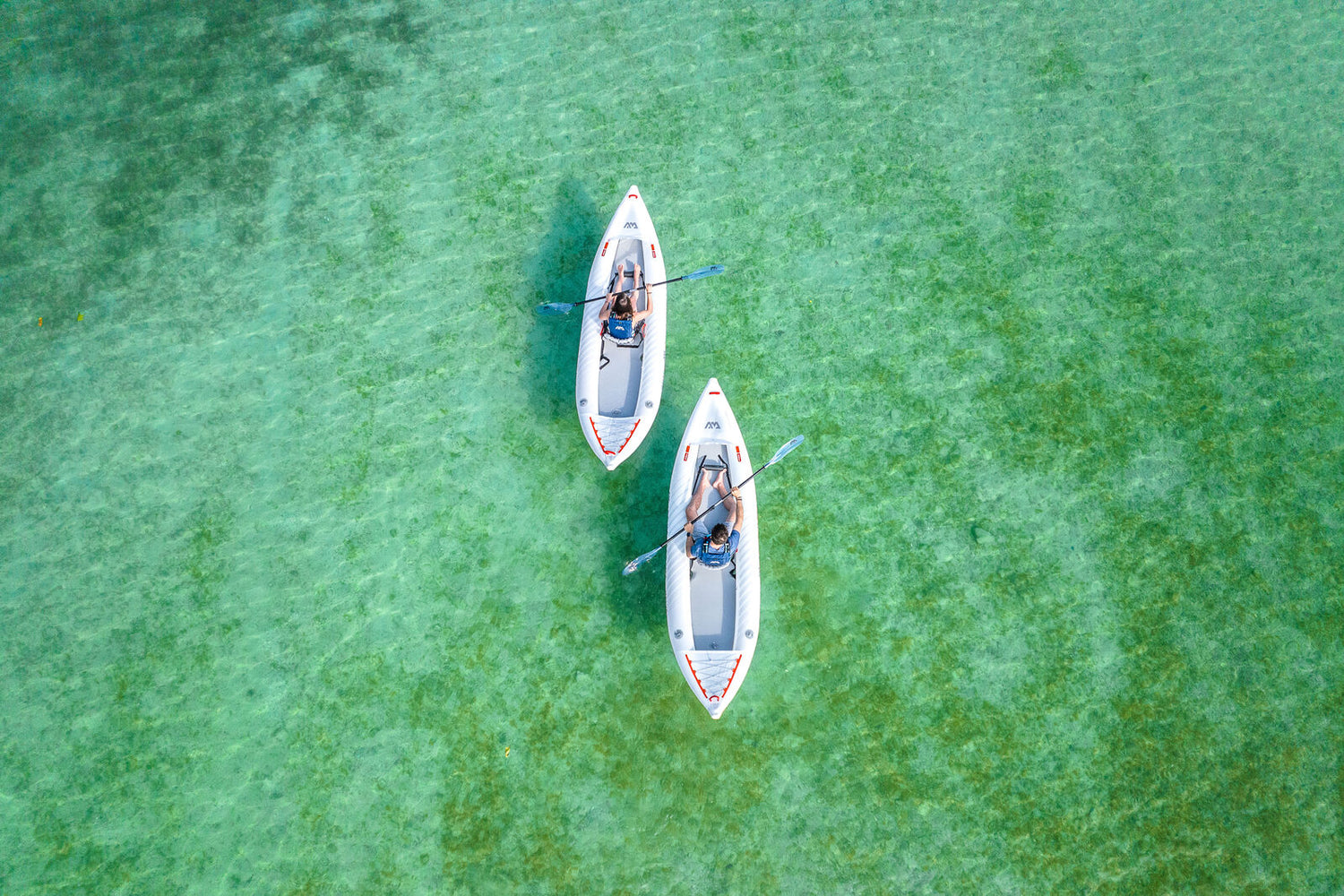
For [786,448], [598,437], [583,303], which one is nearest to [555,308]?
[583,303]

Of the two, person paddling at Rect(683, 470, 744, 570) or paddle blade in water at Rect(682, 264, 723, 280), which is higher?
A: paddle blade in water at Rect(682, 264, 723, 280)

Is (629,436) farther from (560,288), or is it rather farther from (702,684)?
(702,684)

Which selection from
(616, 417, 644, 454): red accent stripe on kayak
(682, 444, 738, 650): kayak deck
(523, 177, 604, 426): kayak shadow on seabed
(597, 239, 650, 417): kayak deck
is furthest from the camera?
(523, 177, 604, 426): kayak shadow on seabed

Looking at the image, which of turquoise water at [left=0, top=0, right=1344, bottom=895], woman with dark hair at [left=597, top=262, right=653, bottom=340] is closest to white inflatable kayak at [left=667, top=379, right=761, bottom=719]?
turquoise water at [left=0, top=0, right=1344, bottom=895]

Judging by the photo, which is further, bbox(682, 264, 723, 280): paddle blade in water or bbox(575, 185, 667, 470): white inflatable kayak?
bbox(682, 264, 723, 280): paddle blade in water

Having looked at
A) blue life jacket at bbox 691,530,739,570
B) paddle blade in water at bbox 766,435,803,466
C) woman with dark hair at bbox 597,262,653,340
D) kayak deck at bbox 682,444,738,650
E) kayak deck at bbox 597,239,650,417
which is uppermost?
woman with dark hair at bbox 597,262,653,340

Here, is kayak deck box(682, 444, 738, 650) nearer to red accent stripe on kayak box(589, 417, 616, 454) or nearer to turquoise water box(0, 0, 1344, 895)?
turquoise water box(0, 0, 1344, 895)

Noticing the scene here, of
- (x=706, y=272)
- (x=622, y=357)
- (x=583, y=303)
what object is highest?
(x=706, y=272)
